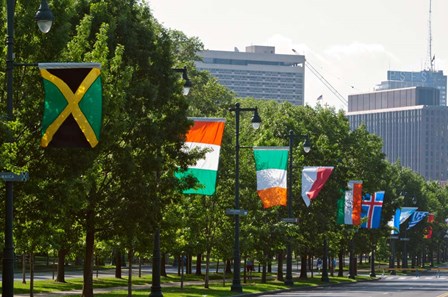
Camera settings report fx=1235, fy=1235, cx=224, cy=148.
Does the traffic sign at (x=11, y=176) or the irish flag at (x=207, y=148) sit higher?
the irish flag at (x=207, y=148)

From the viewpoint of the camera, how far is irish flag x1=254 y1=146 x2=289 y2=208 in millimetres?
59312

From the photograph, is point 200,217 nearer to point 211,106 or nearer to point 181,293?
point 181,293

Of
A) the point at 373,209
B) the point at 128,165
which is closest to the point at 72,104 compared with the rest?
the point at 128,165

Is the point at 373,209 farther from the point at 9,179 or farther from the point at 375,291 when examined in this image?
the point at 9,179

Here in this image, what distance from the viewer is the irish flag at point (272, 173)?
59312 mm

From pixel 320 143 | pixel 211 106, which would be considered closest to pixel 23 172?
pixel 320 143

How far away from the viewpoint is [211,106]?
101 metres

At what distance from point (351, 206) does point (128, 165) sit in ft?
131

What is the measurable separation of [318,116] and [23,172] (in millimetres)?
72534

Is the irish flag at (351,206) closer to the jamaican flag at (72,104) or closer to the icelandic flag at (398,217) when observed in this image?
the icelandic flag at (398,217)

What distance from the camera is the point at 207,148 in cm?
5097

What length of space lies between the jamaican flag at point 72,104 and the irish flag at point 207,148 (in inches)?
863

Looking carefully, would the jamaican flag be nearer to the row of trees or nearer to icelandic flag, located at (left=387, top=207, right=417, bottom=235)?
the row of trees

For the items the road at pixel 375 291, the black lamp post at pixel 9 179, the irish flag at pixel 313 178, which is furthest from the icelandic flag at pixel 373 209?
the black lamp post at pixel 9 179
